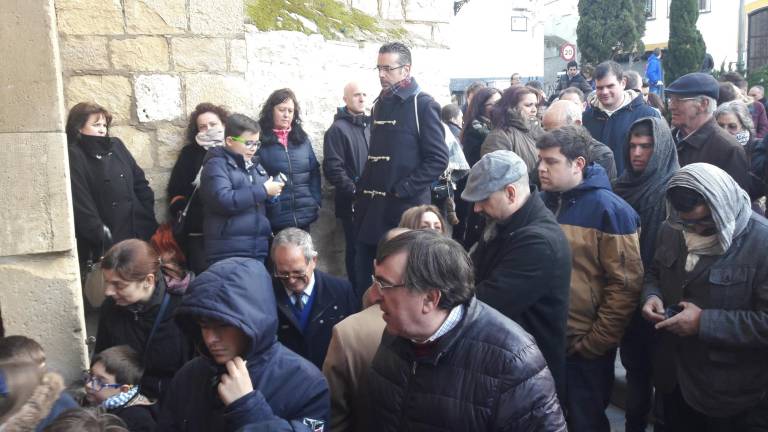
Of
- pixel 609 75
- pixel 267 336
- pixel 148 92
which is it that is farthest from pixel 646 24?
pixel 267 336

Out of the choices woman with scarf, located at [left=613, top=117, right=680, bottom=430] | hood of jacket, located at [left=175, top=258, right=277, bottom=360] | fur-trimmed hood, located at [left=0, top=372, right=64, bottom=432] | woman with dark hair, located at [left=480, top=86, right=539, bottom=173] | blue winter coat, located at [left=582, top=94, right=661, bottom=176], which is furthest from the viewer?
blue winter coat, located at [left=582, top=94, right=661, bottom=176]

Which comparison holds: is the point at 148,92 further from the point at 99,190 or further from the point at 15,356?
the point at 15,356

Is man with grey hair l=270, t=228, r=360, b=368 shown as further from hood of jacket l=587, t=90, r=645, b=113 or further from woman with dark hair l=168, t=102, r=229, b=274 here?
hood of jacket l=587, t=90, r=645, b=113

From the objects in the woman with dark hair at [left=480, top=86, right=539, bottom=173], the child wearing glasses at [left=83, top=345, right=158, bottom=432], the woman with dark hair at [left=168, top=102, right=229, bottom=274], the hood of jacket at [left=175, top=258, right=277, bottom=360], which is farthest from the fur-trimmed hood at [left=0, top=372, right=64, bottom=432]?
the woman with dark hair at [left=480, top=86, right=539, bottom=173]

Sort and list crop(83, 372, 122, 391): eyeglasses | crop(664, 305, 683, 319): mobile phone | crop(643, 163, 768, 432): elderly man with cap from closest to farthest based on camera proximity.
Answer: crop(643, 163, 768, 432): elderly man with cap < crop(83, 372, 122, 391): eyeglasses < crop(664, 305, 683, 319): mobile phone

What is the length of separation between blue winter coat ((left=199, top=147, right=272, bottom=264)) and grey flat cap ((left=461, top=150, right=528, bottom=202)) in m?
1.87

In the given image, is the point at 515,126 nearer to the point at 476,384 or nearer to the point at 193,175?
the point at 193,175

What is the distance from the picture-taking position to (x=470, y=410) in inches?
83.4

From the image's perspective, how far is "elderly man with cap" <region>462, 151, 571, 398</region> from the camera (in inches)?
121

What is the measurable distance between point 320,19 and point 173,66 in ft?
4.34

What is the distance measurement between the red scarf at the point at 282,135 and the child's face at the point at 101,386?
250 centimetres

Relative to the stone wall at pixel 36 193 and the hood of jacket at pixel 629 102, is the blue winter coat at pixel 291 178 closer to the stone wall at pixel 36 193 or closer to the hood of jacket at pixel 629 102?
the stone wall at pixel 36 193

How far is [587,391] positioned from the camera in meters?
3.74

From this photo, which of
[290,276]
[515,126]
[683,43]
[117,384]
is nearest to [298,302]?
[290,276]
